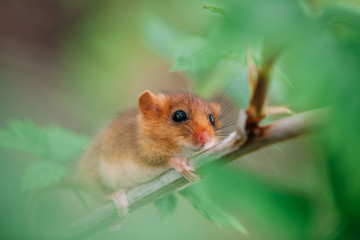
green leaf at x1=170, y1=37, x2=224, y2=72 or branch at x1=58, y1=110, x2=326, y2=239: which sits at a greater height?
green leaf at x1=170, y1=37, x2=224, y2=72

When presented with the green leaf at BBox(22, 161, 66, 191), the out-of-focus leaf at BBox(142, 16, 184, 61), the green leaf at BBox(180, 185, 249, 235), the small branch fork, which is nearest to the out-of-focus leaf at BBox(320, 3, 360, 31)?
the small branch fork

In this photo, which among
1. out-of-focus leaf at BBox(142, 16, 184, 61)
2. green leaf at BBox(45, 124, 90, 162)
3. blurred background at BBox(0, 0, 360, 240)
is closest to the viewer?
blurred background at BBox(0, 0, 360, 240)

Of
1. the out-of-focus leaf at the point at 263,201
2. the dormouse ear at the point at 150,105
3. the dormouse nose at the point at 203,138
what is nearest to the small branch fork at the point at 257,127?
the out-of-focus leaf at the point at 263,201

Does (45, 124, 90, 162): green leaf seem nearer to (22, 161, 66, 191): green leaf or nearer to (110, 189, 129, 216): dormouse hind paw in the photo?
(22, 161, 66, 191): green leaf

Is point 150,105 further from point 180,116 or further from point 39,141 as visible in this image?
point 39,141

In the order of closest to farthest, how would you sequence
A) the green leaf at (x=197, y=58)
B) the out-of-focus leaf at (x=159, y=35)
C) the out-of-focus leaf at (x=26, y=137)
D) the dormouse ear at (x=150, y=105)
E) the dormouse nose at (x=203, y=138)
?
1. the green leaf at (x=197, y=58)
2. the out-of-focus leaf at (x=26, y=137)
3. the dormouse nose at (x=203, y=138)
4. the dormouse ear at (x=150, y=105)
5. the out-of-focus leaf at (x=159, y=35)

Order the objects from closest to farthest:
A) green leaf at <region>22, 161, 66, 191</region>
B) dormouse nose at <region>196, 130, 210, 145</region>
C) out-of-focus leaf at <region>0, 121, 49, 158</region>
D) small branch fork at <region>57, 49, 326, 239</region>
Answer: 1. small branch fork at <region>57, 49, 326, 239</region>
2. green leaf at <region>22, 161, 66, 191</region>
3. out-of-focus leaf at <region>0, 121, 49, 158</region>
4. dormouse nose at <region>196, 130, 210, 145</region>

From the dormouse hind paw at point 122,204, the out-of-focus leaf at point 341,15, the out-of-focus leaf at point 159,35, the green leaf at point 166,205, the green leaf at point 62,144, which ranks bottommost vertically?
the out-of-focus leaf at point 341,15

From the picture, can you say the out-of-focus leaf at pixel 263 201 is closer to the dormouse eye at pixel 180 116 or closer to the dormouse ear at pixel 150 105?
the dormouse eye at pixel 180 116
